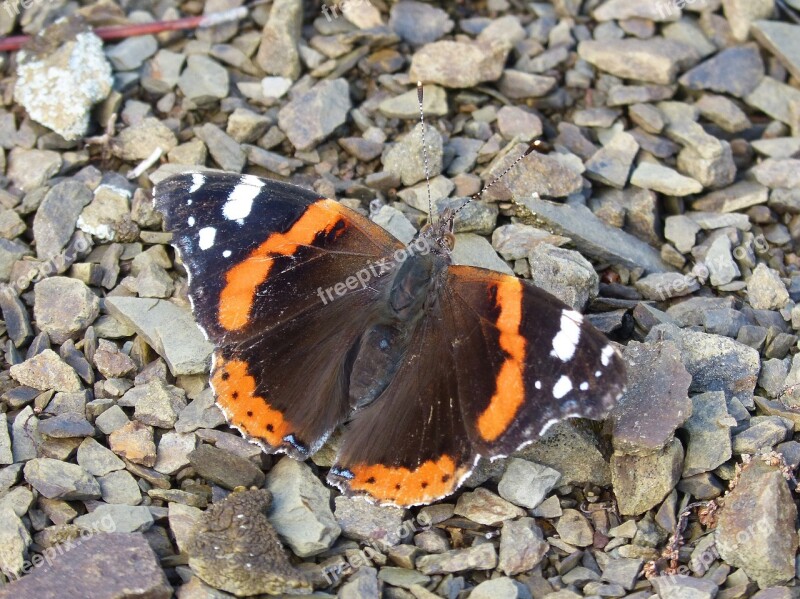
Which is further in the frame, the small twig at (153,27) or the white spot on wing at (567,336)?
the small twig at (153,27)

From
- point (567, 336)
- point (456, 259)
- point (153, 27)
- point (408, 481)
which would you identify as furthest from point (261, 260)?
point (153, 27)

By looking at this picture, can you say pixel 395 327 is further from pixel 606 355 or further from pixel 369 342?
→ pixel 606 355

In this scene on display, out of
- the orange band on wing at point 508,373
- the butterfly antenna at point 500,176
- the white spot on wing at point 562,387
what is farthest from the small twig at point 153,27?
the white spot on wing at point 562,387

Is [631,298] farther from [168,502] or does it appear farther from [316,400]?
[168,502]

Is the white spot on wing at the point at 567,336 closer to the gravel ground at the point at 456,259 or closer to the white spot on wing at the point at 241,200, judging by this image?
the gravel ground at the point at 456,259

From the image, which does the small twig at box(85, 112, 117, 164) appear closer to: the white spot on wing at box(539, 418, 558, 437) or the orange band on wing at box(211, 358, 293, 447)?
the orange band on wing at box(211, 358, 293, 447)

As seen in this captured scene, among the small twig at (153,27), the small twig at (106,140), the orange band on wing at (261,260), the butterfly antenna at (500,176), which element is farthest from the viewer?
the small twig at (153,27)

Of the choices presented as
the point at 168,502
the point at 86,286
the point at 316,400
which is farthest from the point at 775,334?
the point at 86,286

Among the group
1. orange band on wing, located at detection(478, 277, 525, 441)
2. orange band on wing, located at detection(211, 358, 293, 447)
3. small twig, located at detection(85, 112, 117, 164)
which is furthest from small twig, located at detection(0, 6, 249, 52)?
orange band on wing, located at detection(478, 277, 525, 441)
